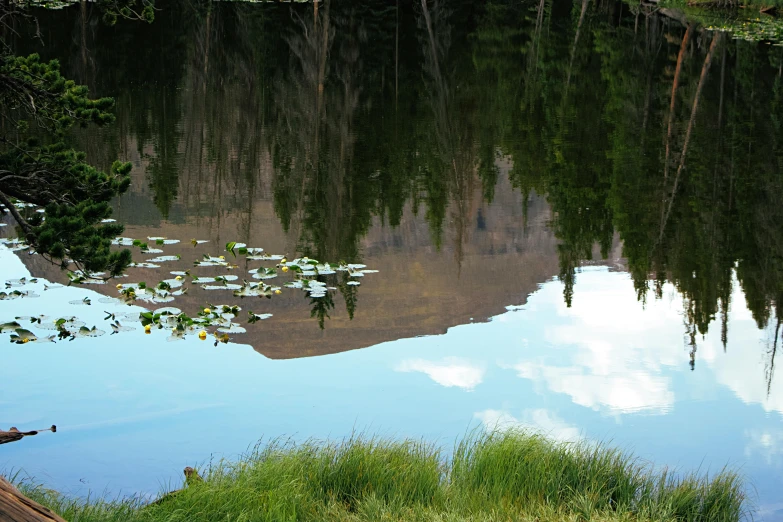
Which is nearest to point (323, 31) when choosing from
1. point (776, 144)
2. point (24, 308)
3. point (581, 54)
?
point (581, 54)

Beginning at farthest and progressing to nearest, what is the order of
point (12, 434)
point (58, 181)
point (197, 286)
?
point (197, 286), point (58, 181), point (12, 434)

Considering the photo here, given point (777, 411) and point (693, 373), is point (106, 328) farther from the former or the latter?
point (777, 411)

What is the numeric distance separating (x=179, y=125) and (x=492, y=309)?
55.5 feet

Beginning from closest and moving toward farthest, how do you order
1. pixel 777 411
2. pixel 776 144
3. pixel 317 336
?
pixel 777 411 < pixel 317 336 < pixel 776 144

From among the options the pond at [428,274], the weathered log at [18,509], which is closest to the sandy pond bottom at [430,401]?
the pond at [428,274]

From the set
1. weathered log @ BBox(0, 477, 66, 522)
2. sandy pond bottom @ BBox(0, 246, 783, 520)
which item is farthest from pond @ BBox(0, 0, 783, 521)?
weathered log @ BBox(0, 477, 66, 522)

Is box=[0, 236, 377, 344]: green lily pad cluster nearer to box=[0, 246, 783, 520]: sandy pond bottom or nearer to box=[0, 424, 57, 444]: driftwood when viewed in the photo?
box=[0, 246, 783, 520]: sandy pond bottom

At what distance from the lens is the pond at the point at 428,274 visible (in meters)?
10.8

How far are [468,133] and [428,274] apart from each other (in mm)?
10764

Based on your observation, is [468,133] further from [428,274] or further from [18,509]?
[18,509]

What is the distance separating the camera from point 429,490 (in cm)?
831

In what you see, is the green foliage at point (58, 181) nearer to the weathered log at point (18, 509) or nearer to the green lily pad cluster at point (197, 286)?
the green lily pad cluster at point (197, 286)

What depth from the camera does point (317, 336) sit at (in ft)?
45.0

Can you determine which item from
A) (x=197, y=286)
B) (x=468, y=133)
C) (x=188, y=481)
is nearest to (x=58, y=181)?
(x=188, y=481)
